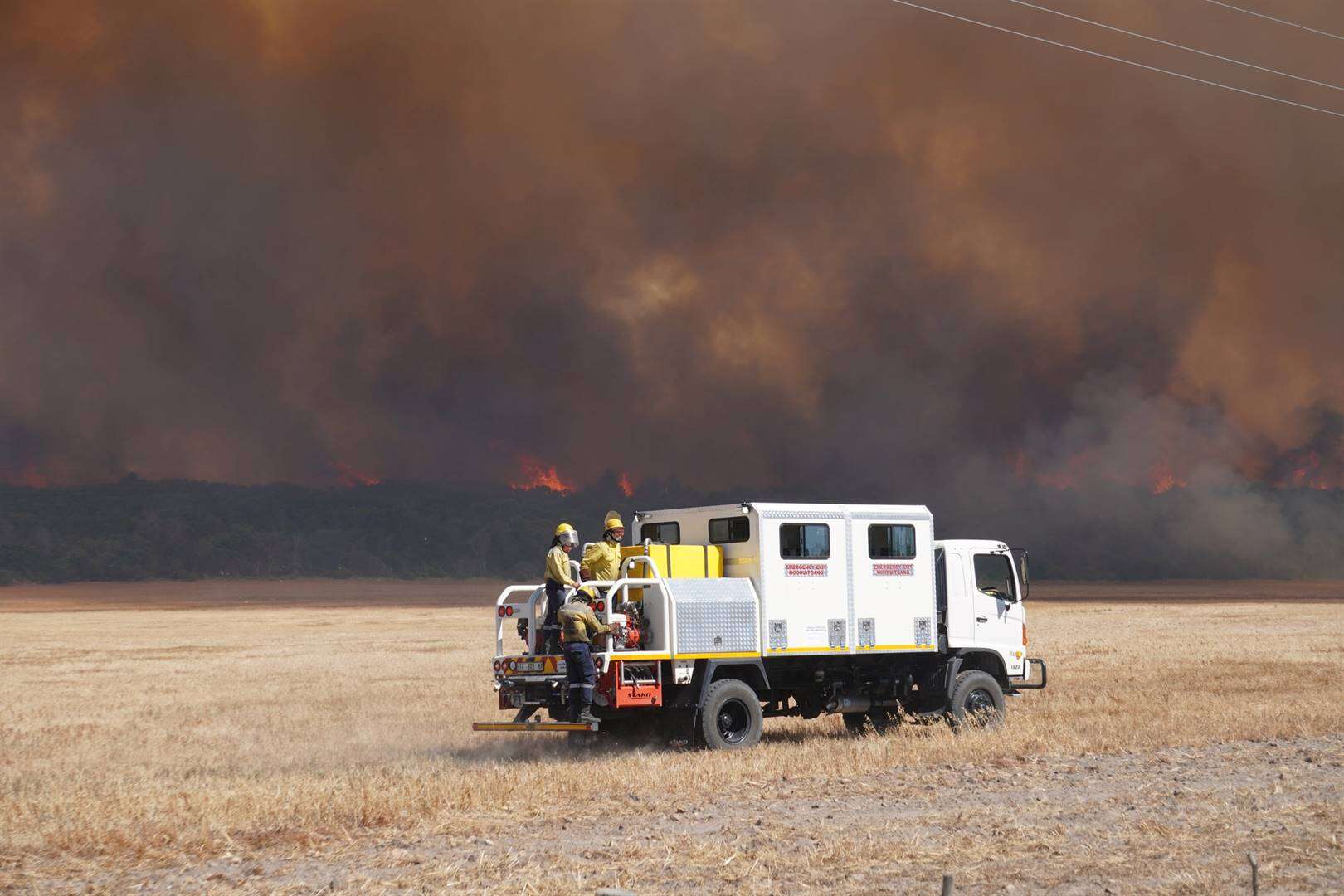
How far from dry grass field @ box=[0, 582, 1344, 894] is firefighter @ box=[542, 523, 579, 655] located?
1.66 metres

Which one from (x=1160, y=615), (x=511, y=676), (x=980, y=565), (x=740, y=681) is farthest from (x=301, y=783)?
(x=1160, y=615)

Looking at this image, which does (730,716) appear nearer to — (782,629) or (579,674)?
(782,629)

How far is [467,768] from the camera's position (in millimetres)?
16750

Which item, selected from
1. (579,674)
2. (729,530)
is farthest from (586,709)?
(729,530)

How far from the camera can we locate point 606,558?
18.1m

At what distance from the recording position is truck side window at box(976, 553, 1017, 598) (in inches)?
865

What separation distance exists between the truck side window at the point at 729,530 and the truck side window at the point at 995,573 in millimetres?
4830

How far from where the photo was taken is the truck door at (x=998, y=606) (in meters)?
21.5

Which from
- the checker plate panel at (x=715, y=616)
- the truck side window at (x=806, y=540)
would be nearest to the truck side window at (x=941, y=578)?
→ the truck side window at (x=806, y=540)

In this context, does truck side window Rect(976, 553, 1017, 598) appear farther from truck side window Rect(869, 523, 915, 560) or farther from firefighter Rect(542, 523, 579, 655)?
firefighter Rect(542, 523, 579, 655)

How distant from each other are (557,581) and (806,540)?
3.70 m

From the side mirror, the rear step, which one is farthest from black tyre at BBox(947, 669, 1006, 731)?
the rear step

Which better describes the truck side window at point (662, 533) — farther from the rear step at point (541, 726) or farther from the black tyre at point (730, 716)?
the rear step at point (541, 726)

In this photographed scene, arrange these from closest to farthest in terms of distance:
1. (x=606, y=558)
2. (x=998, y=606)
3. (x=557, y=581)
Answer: (x=557, y=581) → (x=606, y=558) → (x=998, y=606)
